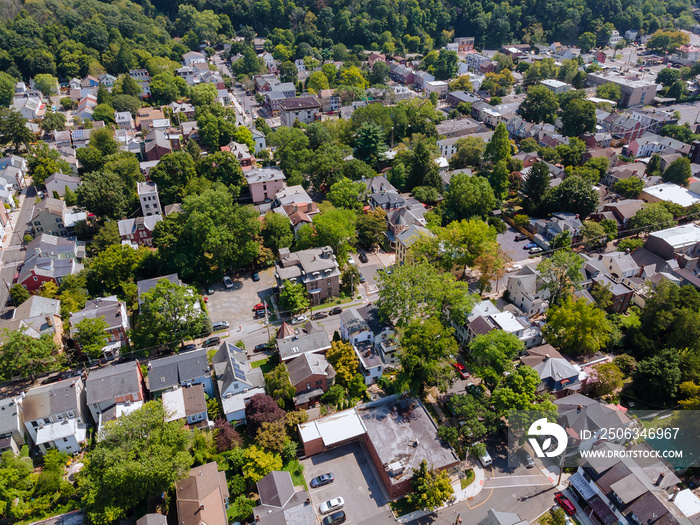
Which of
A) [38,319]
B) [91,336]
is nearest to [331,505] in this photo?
[91,336]

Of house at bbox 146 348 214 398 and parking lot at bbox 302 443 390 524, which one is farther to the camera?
house at bbox 146 348 214 398

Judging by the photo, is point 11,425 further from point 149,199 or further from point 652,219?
point 652,219

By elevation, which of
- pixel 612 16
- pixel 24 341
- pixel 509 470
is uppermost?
pixel 612 16

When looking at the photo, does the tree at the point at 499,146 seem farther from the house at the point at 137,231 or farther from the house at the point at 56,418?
the house at the point at 56,418

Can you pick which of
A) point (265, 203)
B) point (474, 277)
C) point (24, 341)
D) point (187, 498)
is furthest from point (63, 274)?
point (474, 277)

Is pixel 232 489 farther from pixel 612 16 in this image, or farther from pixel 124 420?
pixel 612 16

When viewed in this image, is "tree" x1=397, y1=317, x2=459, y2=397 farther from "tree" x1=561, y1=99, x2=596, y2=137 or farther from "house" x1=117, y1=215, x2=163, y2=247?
"tree" x1=561, y1=99, x2=596, y2=137

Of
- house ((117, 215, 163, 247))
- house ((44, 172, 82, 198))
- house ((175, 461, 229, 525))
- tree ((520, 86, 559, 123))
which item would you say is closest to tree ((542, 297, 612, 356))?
house ((175, 461, 229, 525))
